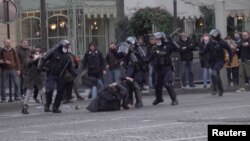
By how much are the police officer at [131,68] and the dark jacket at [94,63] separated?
2.09m

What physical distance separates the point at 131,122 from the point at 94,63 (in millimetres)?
6460

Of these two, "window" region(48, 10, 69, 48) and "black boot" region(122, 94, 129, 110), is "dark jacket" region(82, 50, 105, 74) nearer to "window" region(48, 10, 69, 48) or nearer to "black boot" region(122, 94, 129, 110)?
"black boot" region(122, 94, 129, 110)

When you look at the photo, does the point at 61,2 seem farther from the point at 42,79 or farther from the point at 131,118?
the point at 131,118

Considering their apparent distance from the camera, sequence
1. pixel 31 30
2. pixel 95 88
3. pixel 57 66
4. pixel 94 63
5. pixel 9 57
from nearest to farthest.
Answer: pixel 57 66 < pixel 95 88 < pixel 94 63 < pixel 9 57 < pixel 31 30

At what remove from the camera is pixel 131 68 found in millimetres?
18469

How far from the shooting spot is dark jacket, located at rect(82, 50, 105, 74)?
67.7 ft

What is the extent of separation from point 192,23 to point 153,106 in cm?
1822

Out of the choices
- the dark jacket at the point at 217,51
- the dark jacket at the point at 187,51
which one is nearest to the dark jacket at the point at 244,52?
the dark jacket at the point at 187,51

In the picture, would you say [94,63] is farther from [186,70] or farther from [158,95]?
[186,70]

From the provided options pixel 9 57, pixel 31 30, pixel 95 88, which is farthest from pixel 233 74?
pixel 31 30

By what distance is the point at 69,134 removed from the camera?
12.7 metres

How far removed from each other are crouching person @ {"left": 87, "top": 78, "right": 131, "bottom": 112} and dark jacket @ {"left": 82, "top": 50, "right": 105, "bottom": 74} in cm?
276

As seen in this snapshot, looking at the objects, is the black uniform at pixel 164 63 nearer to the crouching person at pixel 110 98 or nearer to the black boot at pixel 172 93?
the black boot at pixel 172 93

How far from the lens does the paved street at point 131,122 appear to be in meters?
12.1
